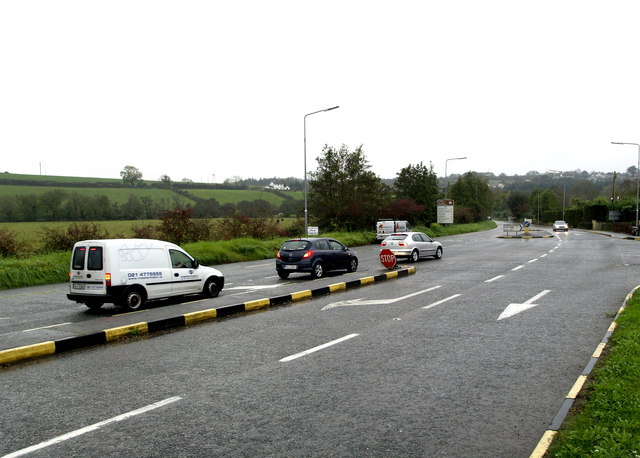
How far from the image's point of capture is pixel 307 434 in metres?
4.86

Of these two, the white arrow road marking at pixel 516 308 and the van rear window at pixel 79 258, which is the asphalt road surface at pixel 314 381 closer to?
the white arrow road marking at pixel 516 308

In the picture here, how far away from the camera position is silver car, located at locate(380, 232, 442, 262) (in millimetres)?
25062

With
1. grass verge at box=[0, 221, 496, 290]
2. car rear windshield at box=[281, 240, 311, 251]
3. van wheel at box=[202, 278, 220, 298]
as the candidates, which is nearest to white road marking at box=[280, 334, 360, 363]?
van wheel at box=[202, 278, 220, 298]

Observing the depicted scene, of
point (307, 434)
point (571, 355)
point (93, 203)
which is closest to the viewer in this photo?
point (307, 434)

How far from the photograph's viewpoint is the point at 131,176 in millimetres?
73000

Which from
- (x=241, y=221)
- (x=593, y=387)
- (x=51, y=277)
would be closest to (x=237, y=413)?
(x=593, y=387)

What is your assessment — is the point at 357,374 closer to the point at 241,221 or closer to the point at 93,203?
the point at 241,221

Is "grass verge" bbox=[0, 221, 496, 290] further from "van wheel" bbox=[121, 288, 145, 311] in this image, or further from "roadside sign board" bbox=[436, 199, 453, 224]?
"roadside sign board" bbox=[436, 199, 453, 224]

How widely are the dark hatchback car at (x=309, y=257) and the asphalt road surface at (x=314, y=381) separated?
5.62 m

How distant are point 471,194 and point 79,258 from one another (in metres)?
98.7

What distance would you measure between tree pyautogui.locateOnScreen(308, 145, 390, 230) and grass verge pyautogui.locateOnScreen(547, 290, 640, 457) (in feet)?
119

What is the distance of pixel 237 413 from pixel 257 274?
1535 cm

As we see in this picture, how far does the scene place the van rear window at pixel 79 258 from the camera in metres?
11.9

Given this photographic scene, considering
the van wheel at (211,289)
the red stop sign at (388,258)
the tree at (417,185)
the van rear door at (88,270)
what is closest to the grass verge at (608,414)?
the van wheel at (211,289)
